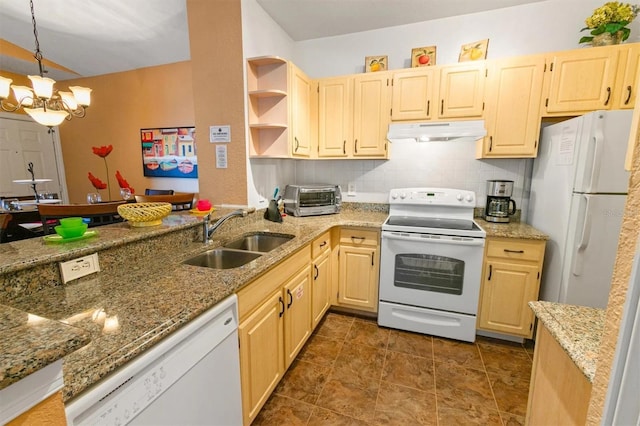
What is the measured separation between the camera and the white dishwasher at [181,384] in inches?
27.1

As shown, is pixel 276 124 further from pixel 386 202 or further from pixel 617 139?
pixel 617 139

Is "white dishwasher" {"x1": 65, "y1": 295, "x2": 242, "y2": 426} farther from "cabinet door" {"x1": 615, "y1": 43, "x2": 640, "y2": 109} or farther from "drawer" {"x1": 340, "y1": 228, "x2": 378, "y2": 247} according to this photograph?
"cabinet door" {"x1": 615, "y1": 43, "x2": 640, "y2": 109}

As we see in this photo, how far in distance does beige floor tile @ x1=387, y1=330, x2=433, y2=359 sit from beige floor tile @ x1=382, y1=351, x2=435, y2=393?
0.19 ft

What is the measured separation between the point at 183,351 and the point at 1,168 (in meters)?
5.50

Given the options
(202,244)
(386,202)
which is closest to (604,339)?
(202,244)

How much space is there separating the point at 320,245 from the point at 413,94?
154 cm

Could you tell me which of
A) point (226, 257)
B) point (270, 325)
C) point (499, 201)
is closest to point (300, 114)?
point (226, 257)

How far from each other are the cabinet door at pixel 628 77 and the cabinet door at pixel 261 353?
2717 millimetres

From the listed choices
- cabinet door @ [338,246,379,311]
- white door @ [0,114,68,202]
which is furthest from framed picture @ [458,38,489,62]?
white door @ [0,114,68,202]

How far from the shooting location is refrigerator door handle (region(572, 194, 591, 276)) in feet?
5.60

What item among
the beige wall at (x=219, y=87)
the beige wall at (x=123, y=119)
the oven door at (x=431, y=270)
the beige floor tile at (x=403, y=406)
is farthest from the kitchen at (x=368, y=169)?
the beige wall at (x=123, y=119)

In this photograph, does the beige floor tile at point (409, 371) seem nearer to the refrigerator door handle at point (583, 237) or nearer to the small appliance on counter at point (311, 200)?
the refrigerator door handle at point (583, 237)

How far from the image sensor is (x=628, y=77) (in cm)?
193

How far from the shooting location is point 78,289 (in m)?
1.07
